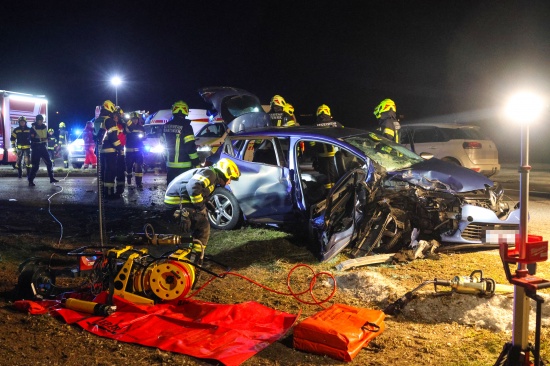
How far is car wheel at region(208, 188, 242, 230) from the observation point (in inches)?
298

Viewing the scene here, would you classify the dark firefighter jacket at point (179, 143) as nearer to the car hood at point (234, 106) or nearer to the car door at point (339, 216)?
the car hood at point (234, 106)

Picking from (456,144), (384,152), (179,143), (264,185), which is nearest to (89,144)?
(179,143)

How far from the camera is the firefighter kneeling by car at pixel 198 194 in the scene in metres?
5.89

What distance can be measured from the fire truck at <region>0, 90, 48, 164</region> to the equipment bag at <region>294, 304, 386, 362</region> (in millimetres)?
18309

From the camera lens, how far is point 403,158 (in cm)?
707

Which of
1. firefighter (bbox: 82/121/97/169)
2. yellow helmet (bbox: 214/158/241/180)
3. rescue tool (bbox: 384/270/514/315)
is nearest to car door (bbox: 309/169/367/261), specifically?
yellow helmet (bbox: 214/158/241/180)

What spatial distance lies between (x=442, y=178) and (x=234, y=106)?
713cm

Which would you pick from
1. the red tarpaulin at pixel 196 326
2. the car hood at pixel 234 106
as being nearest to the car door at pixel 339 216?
the red tarpaulin at pixel 196 326

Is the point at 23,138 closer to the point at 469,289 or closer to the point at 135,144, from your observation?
the point at 135,144

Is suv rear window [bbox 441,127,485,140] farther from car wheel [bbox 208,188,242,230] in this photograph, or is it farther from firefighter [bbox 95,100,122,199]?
firefighter [bbox 95,100,122,199]

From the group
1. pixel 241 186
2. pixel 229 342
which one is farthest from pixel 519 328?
pixel 241 186

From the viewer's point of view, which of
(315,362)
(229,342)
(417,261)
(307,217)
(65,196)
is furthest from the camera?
(65,196)

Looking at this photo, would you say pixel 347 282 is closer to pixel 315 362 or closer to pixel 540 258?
pixel 315 362

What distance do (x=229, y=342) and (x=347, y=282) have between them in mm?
1849
